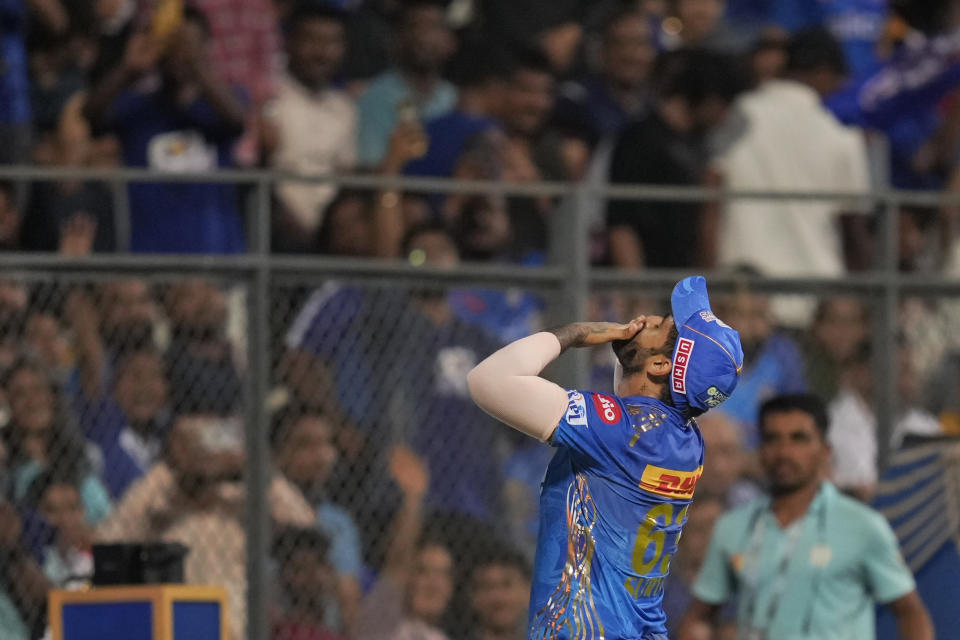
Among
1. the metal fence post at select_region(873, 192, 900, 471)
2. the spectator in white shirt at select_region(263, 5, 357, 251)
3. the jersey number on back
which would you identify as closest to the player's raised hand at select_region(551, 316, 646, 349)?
the jersey number on back

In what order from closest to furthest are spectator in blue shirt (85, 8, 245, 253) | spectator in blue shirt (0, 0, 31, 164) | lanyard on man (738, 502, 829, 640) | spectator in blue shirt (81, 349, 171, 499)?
1. lanyard on man (738, 502, 829, 640)
2. spectator in blue shirt (81, 349, 171, 499)
3. spectator in blue shirt (85, 8, 245, 253)
4. spectator in blue shirt (0, 0, 31, 164)

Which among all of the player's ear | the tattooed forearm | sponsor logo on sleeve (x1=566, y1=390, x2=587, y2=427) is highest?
the tattooed forearm

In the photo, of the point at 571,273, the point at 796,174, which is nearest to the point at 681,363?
the point at 571,273

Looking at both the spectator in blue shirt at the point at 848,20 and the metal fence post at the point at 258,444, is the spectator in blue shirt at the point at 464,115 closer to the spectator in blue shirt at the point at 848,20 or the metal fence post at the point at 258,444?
the metal fence post at the point at 258,444

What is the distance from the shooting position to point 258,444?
26.6ft

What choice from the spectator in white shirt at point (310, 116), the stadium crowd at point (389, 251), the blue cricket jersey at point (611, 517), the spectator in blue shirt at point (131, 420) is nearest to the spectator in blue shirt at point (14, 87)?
the stadium crowd at point (389, 251)

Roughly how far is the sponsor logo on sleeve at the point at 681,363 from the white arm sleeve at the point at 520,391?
→ 0.35 m

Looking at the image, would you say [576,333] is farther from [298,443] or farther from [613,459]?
[298,443]

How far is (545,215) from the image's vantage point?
31.6 ft

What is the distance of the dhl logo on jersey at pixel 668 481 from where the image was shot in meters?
5.68

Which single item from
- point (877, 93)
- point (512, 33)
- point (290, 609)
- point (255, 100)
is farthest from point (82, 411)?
point (877, 93)

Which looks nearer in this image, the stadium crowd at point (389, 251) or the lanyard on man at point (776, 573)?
the lanyard on man at point (776, 573)

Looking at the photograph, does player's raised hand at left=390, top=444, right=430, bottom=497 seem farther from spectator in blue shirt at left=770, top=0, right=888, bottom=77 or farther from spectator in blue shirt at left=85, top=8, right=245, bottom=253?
spectator in blue shirt at left=770, top=0, right=888, bottom=77

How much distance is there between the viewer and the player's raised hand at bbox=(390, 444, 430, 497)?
334 inches
